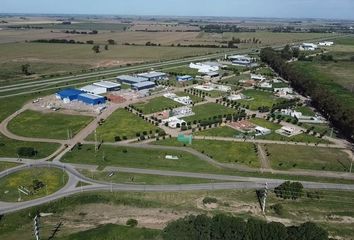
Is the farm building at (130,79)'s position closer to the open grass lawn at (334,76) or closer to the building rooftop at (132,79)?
the building rooftop at (132,79)

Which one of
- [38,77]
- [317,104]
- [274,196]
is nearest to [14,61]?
[38,77]

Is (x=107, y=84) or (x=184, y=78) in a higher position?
(x=184, y=78)

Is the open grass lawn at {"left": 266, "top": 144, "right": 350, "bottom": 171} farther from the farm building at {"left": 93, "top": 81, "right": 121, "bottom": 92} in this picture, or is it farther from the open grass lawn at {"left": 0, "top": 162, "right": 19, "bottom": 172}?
the farm building at {"left": 93, "top": 81, "right": 121, "bottom": 92}

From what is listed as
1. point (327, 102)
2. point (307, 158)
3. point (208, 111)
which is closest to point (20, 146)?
point (208, 111)

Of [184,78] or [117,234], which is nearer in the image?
[117,234]

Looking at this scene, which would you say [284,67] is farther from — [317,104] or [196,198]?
[196,198]

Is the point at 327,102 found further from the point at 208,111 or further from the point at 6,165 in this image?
the point at 6,165

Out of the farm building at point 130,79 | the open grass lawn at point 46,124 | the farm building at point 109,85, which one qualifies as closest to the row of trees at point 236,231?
the open grass lawn at point 46,124
